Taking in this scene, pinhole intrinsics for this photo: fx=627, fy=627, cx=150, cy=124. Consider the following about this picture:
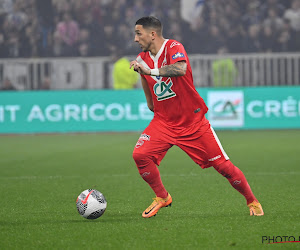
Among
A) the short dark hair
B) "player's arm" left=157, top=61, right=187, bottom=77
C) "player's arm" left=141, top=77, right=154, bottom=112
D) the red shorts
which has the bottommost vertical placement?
the red shorts

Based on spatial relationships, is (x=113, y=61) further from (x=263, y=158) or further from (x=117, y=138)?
(x=263, y=158)

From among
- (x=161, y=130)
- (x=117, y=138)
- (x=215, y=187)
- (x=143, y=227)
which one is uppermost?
(x=161, y=130)

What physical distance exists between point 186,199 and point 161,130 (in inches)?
48.6

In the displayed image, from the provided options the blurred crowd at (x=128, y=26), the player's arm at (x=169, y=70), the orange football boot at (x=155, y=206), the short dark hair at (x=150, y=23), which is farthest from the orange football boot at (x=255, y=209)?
the blurred crowd at (x=128, y=26)

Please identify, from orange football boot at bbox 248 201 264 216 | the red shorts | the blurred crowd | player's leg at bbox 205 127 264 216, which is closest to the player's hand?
the red shorts

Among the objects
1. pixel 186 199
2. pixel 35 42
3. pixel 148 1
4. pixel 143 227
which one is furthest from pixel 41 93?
pixel 143 227

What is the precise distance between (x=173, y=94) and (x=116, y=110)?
11.9 m

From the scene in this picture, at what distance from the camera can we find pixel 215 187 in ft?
25.7

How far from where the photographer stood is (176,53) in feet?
18.6

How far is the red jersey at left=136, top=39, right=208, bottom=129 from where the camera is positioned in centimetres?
584

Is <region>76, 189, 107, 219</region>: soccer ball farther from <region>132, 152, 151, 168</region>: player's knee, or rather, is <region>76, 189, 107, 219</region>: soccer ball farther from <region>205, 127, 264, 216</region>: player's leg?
<region>205, 127, 264, 216</region>: player's leg

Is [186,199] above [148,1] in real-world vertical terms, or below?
below

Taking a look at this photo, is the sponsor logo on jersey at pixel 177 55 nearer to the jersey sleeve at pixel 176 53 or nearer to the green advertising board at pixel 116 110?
the jersey sleeve at pixel 176 53

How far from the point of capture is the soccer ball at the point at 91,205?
223 inches
